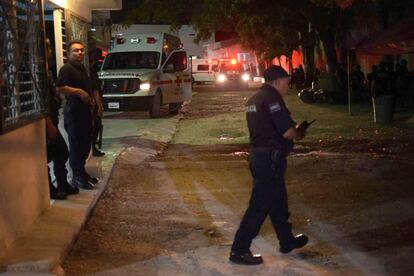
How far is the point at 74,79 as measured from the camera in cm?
746

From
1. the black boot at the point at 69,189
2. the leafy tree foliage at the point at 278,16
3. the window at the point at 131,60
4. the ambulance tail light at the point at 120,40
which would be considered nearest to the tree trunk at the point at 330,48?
the leafy tree foliage at the point at 278,16

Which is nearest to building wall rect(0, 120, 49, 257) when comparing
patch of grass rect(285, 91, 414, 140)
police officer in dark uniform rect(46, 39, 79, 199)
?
police officer in dark uniform rect(46, 39, 79, 199)

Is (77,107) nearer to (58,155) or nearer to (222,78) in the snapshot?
(58,155)

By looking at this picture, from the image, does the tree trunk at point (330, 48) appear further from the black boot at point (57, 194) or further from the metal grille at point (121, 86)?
the black boot at point (57, 194)

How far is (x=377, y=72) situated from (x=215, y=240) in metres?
15.6

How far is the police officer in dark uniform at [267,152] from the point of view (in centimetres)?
504

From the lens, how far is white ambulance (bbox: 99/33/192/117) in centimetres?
1947

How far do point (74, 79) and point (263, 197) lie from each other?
10.9 ft

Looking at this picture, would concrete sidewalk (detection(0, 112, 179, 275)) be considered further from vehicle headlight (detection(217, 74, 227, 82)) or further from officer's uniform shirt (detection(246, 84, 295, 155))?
vehicle headlight (detection(217, 74, 227, 82))

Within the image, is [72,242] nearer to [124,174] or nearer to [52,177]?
[52,177]

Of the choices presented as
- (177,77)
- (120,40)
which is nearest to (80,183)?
(177,77)

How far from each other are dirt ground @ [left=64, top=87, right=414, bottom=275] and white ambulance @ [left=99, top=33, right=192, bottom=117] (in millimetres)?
7986

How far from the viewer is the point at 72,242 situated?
5918 mm

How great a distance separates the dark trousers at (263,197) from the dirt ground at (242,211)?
339mm
